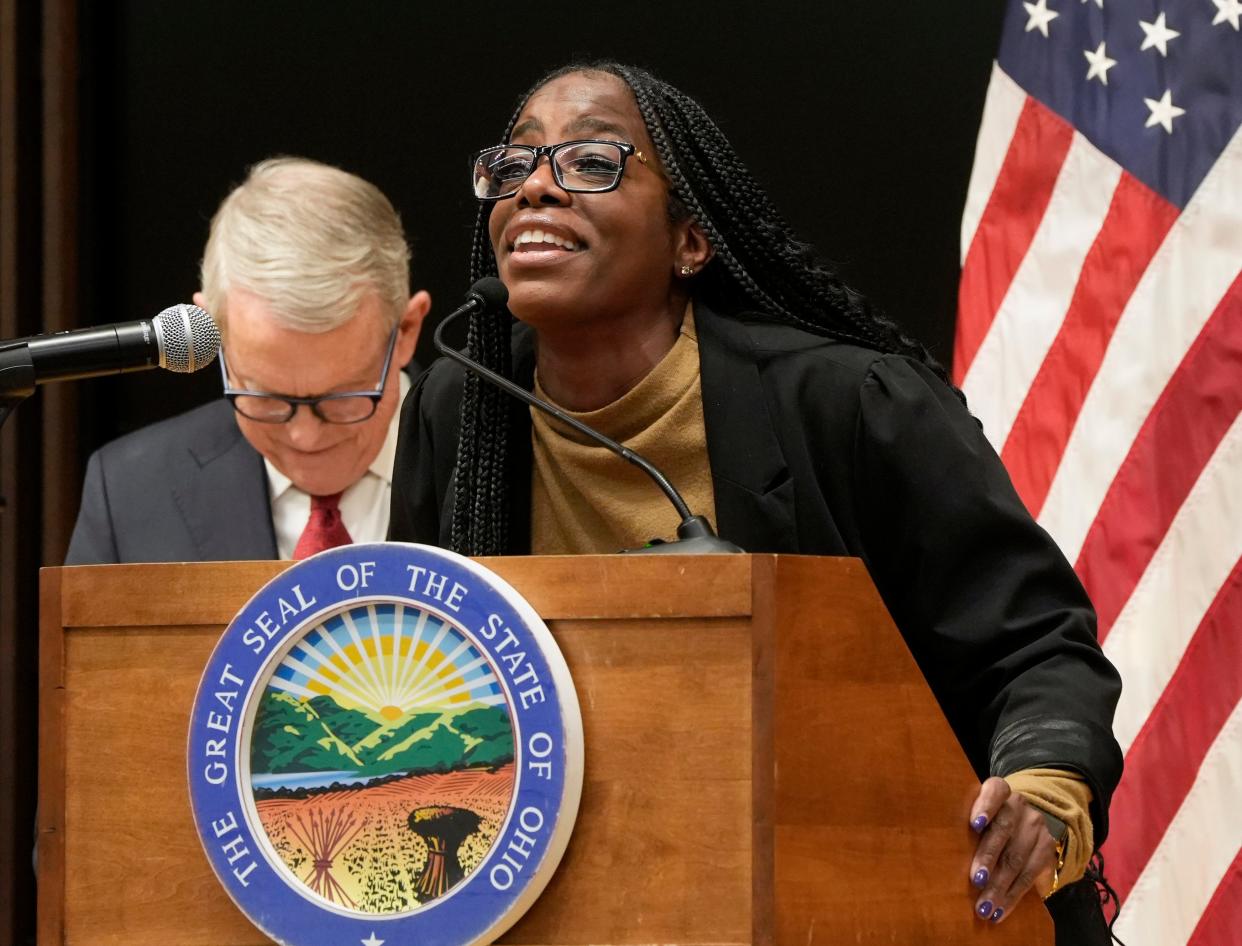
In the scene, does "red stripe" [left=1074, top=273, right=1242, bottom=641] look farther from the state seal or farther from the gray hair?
the state seal

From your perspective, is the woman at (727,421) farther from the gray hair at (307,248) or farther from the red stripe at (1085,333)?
the gray hair at (307,248)

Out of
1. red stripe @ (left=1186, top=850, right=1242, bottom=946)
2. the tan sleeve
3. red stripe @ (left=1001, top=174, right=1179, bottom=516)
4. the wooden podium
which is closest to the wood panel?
the wooden podium

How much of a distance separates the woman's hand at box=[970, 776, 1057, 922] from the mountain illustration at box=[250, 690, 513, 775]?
438 millimetres

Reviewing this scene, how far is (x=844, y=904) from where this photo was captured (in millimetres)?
1396

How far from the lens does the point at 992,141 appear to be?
3.13 metres

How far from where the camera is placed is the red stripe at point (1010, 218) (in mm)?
3064

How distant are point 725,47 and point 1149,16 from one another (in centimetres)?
80

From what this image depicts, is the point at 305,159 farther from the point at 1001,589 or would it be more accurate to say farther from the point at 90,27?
the point at 1001,589

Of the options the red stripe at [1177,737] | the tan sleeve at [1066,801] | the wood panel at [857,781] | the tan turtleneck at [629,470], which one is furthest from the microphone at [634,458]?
the red stripe at [1177,737]

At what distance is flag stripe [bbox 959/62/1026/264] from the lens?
311 centimetres

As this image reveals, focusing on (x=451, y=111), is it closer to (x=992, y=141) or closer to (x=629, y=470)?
(x=992, y=141)

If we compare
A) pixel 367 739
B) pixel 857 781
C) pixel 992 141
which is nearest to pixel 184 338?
pixel 367 739

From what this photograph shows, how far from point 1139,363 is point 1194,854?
786 mm

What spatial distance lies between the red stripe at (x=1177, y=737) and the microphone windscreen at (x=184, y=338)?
179 centimetres
